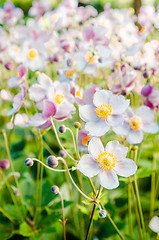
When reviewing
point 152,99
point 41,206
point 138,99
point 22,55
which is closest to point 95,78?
point 138,99

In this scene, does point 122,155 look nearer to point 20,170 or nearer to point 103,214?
point 103,214

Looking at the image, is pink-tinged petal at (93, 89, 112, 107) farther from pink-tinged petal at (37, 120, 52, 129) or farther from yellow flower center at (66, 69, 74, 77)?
yellow flower center at (66, 69, 74, 77)

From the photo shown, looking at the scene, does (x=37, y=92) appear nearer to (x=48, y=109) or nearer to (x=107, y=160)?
(x=48, y=109)

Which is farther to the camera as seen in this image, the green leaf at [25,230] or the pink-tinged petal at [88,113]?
the green leaf at [25,230]

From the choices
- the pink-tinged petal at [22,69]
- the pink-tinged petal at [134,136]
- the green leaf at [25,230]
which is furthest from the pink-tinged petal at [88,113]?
the green leaf at [25,230]

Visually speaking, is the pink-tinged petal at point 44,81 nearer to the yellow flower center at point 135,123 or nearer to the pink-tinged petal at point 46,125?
the pink-tinged petal at point 46,125
